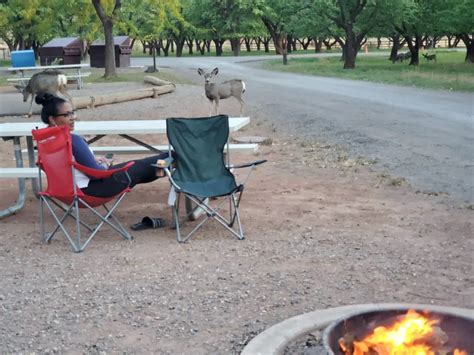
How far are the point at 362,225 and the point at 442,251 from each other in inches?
36.5

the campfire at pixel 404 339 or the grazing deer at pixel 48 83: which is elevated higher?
the campfire at pixel 404 339

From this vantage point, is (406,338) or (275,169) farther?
(275,169)

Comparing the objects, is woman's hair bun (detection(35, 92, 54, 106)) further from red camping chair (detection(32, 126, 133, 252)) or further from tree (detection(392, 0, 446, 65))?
tree (detection(392, 0, 446, 65))

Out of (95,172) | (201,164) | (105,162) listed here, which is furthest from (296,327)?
(105,162)

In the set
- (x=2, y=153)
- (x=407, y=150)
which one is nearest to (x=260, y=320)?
(x=407, y=150)

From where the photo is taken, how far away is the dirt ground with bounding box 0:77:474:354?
13.5ft

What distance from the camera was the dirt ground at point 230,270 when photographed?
162 inches

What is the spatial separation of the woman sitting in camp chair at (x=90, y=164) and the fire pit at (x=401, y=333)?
290cm

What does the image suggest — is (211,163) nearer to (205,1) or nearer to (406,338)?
(406,338)

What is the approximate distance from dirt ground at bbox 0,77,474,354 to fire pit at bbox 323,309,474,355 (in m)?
0.71

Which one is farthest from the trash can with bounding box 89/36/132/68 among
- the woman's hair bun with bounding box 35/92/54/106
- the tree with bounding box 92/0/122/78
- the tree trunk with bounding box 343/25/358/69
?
the woman's hair bun with bounding box 35/92/54/106

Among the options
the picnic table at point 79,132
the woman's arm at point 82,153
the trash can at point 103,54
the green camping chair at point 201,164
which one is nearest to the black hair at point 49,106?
the woman's arm at point 82,153

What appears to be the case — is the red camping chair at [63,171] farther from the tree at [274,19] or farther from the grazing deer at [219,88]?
the tree at [274,19]

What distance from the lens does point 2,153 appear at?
1092 centimetres
